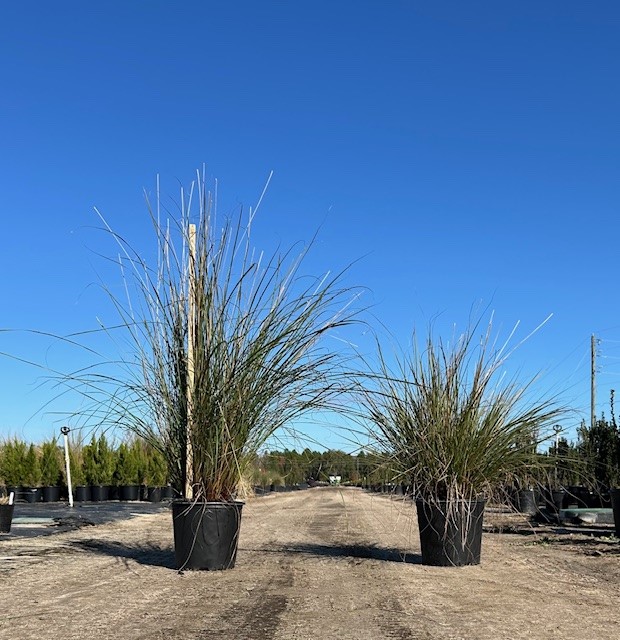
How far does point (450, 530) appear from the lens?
4.68 m

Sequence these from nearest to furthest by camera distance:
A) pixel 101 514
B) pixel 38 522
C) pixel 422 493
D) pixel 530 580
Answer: pixel 530 580 → pixel 422 493 → pixel 38 522 → pixel 101 514

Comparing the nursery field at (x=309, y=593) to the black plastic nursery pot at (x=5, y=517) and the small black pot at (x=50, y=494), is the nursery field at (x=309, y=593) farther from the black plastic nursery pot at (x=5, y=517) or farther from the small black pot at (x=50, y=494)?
the small black pot at (x=50, y=494)

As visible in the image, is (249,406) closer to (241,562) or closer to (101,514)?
(241,562)

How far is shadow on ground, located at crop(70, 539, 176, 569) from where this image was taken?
4.94 m

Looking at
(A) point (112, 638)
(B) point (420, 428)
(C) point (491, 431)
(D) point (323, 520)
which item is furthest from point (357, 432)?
(D) point (323, 520)

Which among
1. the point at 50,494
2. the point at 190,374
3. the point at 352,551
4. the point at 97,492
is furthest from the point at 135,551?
the point at 97,492

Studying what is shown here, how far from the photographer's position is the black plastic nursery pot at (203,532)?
4266mm

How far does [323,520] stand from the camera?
10.0 metres

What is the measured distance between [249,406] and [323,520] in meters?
6.10

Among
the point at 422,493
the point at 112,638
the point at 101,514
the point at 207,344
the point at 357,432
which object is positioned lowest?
the point at 101,514

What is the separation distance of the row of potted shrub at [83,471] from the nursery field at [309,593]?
1188 centimetres

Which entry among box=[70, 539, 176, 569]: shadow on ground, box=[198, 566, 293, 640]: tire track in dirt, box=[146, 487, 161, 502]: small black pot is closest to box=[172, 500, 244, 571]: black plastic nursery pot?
box=[70, 539, 176, 569]: shadow on ground

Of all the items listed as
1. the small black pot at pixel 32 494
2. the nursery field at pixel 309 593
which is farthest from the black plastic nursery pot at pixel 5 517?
the small black pot at pixel 32 494

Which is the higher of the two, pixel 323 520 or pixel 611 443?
pixel 611 443
